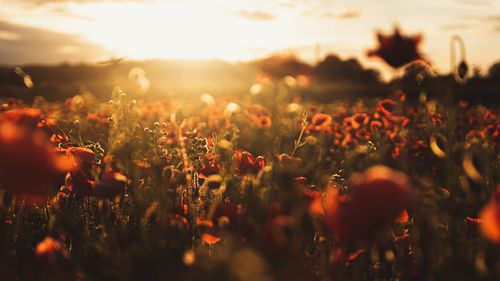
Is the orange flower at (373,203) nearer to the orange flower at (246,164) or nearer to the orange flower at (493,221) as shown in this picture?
the orange flower at (493,221)

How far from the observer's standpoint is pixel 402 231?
1.42 m

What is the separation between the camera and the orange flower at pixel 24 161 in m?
0.78

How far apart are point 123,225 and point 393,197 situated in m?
1.09

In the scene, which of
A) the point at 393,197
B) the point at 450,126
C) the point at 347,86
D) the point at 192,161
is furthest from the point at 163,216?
the point at 347,86

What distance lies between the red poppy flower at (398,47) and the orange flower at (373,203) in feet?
1.74

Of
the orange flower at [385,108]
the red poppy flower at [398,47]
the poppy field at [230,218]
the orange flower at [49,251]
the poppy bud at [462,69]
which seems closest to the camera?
the poppy field at [230,218]

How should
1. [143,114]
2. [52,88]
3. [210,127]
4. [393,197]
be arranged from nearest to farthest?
[393,197] → [210,127] → [143,114] → [52,88]

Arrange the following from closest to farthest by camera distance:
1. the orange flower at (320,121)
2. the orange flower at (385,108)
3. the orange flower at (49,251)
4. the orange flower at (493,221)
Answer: the orange flower at (493,221) < the orange flower at (49,251) < the orange flower at (320,121) < the orange flower at (385,108)

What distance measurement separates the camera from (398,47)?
3.77ft

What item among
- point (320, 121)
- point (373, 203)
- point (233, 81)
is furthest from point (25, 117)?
point (233, 81)

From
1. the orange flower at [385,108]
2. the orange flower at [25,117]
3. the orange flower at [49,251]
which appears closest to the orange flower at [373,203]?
the orange flower at [49,251]

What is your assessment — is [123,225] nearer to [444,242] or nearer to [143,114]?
[444,242]

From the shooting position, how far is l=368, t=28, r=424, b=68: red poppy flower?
114 centimetres

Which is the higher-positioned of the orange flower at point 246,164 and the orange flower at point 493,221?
the orange flower at point 493,221
